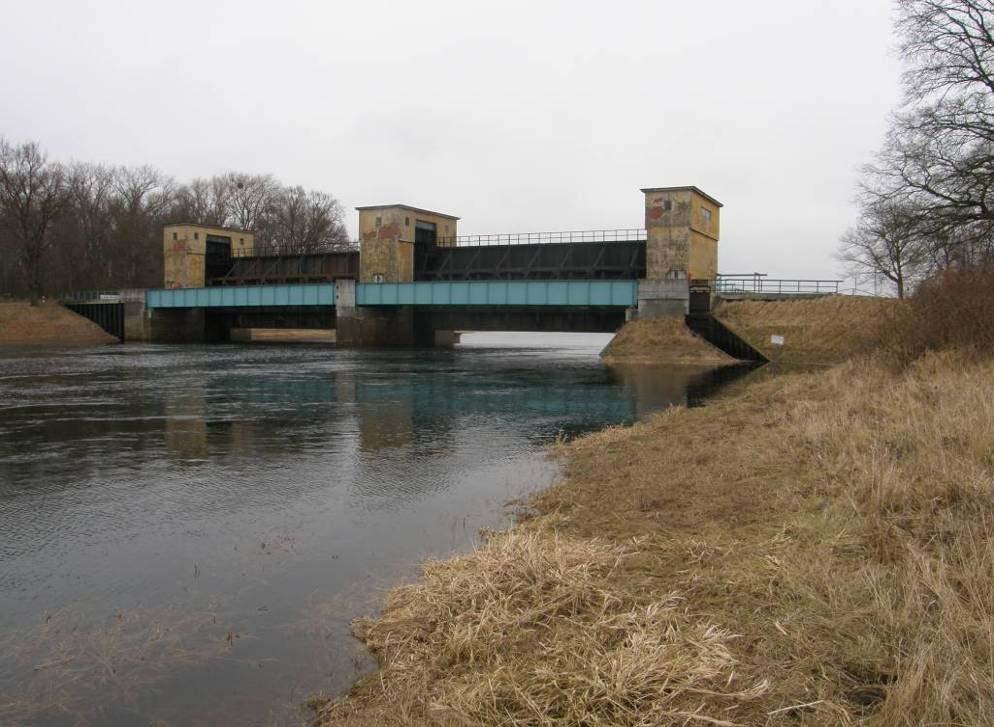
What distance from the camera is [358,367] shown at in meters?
34.3

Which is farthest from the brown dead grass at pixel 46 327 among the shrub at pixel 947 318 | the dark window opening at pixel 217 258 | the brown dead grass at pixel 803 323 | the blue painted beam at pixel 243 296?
the shrub at pixel 947 318

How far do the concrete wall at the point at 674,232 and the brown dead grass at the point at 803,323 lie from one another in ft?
13.9

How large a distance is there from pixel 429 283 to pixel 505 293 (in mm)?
6031

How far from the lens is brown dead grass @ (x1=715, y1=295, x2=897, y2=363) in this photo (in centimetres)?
3681

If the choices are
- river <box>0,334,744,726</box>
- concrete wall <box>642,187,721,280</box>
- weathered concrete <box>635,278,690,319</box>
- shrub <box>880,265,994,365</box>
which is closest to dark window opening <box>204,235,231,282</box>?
concrete wall <box>642,187,721,280</box>

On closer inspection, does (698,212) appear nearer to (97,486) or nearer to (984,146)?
(984,146)

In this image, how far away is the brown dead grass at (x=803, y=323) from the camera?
1449 inches

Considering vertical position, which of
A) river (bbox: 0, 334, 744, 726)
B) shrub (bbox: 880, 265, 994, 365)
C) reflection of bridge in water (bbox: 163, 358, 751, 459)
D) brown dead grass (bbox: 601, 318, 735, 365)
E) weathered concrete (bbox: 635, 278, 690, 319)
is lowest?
river (bbox: 0, 334, 744, 726)

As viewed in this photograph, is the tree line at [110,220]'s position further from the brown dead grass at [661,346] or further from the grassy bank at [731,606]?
the grassy bank at [731,606]

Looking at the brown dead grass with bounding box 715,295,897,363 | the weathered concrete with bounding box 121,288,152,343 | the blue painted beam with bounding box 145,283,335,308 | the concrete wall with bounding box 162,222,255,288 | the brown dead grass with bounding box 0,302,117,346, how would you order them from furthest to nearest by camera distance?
1. the concrete wall with bounding box 162,222,255,288
2. the weathered concrete with bounding box 121,288,152,343
3. the brown dead grass with bounding box 0,302,117,346
4. the blue painted beam with bounding box 145,283,335,308
5. the brown dead grass with bounding box 715,295,897,363

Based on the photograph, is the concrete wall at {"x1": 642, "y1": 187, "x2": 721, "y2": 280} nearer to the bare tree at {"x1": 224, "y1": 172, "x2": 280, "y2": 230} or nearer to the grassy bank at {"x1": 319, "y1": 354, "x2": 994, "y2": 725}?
the grassy bank at {"x1": 319, "y1": 354, "x2": 994, "y2": 725}

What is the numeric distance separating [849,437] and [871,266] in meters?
55.1

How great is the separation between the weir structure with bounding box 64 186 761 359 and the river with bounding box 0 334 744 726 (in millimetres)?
24349

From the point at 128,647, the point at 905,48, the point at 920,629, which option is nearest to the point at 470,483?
the point at 128,647
